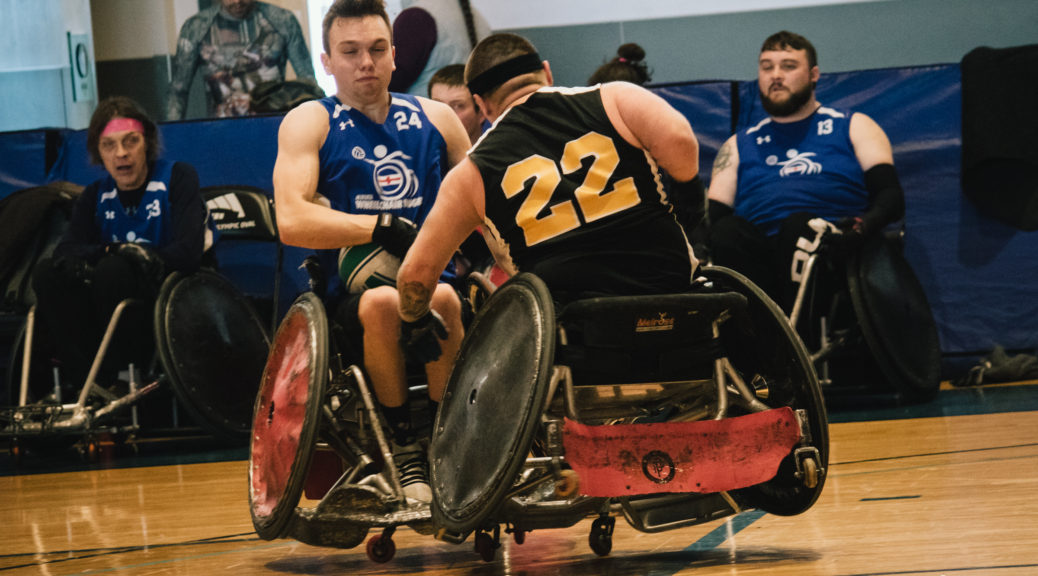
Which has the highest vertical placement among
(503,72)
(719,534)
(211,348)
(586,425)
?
(503,72)

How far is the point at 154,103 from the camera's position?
8234 millimetres

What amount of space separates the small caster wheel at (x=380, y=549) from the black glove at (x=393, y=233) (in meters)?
0.72

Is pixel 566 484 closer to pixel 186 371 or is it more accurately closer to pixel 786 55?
pixel 186 371

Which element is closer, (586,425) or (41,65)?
(586,425)

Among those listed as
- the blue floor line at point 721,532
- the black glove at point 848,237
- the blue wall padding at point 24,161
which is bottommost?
the blue floor line at point 721,532

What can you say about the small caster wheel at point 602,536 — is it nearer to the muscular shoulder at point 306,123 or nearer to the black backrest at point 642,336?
the black backrest at point 642,336

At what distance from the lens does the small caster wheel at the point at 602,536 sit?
8.63 ft

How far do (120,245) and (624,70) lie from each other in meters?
2.49

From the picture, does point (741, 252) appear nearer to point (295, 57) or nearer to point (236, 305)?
point (236, 305)

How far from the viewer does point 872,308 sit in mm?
5098

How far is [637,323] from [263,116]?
4252 millimetres

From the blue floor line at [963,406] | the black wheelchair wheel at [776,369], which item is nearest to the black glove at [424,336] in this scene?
the black wheelchair wheel at [776,369]

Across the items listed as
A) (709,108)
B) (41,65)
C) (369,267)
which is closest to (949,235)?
(709,108)

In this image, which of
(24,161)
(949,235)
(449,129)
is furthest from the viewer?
(24,161)
